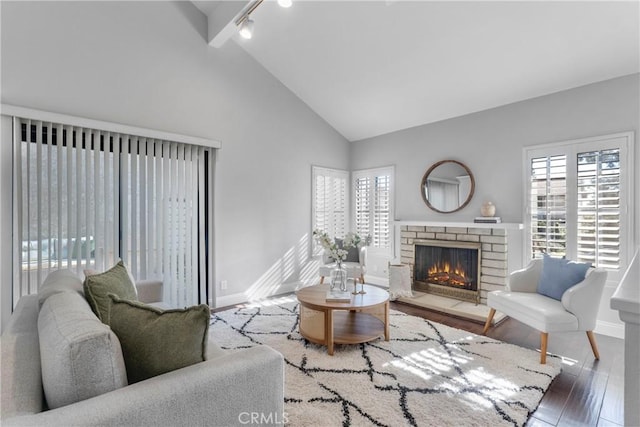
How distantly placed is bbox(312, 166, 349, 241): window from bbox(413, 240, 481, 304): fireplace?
1427mm

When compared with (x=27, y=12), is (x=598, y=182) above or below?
below

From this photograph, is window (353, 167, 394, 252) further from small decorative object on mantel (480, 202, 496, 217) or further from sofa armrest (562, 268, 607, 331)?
sofa armrest (562, 268, 607, 331)

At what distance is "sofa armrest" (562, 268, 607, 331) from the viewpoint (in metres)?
2.61

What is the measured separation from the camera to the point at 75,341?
37.9 inches

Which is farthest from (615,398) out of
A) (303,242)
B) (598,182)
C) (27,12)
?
(27,12)

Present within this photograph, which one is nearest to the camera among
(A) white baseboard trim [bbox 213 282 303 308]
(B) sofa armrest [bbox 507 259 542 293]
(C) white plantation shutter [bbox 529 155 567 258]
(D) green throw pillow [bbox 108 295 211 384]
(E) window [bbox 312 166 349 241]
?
(D) green throw pillow [bbox 108 295 211 384]

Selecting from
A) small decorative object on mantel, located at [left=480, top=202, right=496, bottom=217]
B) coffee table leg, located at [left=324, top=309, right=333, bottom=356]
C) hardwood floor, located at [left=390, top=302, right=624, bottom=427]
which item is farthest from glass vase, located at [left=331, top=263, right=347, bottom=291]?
small decorative object on mantel, located at [left=480, top=202, right=496, bottom=217]

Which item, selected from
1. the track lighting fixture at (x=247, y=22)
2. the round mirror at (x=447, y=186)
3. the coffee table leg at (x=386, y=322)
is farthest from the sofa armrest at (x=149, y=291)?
the round mirror at (x=447, y=186)

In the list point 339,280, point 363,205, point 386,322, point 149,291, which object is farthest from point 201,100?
point 386,322

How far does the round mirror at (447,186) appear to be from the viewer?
4426mm

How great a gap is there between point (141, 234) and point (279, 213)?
1.87 m

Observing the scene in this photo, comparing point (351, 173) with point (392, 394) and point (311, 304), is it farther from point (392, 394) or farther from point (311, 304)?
point (392, 394)

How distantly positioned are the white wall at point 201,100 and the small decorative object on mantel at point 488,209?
98.7 inches

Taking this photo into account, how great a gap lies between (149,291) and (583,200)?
14.6 ft
